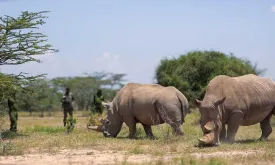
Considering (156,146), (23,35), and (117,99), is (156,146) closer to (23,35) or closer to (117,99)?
(117,99)

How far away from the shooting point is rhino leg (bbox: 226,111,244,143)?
13.8 m

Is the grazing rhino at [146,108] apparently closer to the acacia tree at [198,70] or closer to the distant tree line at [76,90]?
the acacia tree at [198,70]

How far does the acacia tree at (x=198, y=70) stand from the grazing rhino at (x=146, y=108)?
15228 millimetres

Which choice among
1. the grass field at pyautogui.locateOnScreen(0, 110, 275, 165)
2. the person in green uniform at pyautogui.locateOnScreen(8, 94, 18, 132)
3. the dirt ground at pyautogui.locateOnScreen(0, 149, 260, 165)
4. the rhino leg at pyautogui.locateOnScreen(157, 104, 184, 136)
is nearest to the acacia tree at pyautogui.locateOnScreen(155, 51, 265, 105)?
the person in green uniform at pyautogui.locateOnScreen(8, 94, 18, 132)

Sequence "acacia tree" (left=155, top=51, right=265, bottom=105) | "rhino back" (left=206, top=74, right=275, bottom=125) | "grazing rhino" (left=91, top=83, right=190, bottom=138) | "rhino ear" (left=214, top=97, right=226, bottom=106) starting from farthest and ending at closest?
"acacia tree" (left=155, top=51, right=265, bottom=105) < "grazing rhino" (left=91, top=83, right=190, bottom=138) < "rhino back" (left=206, top=74, right=275, bottom=125) < "rhino ear" (left=214, top=97, right=226, bottom=106)

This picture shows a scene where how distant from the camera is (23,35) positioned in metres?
17.7

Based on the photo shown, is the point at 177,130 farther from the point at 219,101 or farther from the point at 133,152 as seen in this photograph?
the point at 133,152

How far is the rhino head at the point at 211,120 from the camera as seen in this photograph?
13.2 meters

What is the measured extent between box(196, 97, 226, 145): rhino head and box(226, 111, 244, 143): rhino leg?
1.48 feet

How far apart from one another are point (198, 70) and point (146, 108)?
60.1 ft

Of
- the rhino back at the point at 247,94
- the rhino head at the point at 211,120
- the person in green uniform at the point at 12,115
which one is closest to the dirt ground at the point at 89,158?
the rhino head at the point at 211,120

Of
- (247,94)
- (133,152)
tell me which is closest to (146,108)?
(247,94)

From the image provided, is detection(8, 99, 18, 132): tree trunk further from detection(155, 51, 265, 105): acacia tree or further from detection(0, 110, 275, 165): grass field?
detection(155, 51, 265, 105): acacia tree

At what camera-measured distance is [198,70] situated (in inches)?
1341
